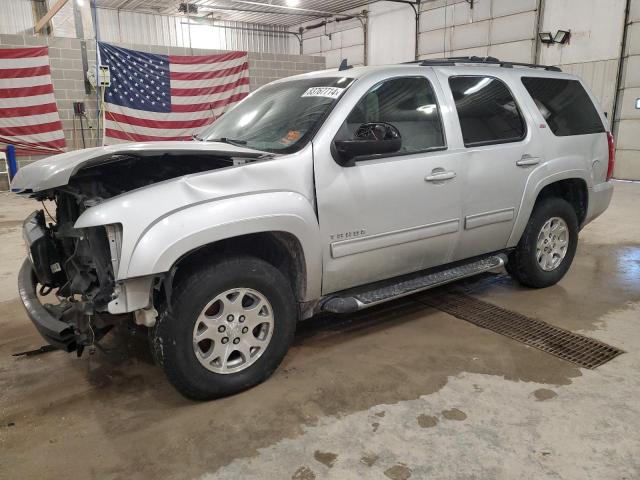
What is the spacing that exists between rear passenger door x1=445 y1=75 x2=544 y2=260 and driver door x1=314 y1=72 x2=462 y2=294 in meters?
0.16

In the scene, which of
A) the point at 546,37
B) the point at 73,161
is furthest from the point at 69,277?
the point at 546,37

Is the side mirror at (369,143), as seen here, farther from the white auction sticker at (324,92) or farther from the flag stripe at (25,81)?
the flag stripe at (25,81)

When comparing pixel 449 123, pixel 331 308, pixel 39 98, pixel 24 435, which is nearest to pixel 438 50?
pixel 39 98

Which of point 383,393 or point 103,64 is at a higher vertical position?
point 103,64

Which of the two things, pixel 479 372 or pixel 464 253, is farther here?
pixel 464 253

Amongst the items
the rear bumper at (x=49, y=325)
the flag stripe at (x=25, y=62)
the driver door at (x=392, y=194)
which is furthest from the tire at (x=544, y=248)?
the flag stripe at (x=25, y=62)

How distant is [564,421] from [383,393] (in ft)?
3.00

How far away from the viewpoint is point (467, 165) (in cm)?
349

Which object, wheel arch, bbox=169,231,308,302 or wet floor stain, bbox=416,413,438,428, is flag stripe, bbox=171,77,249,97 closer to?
wheel arch, bbox=169,231,308,302

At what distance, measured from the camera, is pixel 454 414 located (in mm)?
2602

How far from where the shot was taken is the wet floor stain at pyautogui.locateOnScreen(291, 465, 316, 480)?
2.16 m

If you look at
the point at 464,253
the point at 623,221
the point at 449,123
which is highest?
the point at 449,123

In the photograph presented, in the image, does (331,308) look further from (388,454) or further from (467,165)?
(467,165)

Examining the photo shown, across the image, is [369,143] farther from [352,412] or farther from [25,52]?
[25,52]
